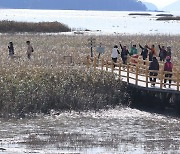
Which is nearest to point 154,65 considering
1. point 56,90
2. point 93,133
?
point 56,90

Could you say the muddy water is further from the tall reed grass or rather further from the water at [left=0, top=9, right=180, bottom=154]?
the tall reed grass

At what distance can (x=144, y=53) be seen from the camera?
3138 cm

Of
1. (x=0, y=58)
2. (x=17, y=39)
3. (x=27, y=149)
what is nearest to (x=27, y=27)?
(x=17, y=39)

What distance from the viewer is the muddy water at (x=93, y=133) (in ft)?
57.1

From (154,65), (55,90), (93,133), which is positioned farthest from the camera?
(154,65)

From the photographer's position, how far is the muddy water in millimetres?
17391

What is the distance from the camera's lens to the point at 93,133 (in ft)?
64.4

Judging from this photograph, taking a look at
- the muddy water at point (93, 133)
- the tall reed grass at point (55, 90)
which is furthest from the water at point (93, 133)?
the tall reed grass at point (55, 90)

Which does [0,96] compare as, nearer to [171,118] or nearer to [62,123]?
[62,123]

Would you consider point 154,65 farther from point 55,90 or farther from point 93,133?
point 93,133

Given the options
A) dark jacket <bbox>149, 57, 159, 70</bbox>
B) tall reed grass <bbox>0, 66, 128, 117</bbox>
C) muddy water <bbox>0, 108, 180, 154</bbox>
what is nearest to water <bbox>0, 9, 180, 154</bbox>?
muddy water <bbox>0, 108, 180, 154</bbox>

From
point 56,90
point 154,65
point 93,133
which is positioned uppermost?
point 154,65

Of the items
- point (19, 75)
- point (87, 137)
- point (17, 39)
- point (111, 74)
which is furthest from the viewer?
point (17, 39)

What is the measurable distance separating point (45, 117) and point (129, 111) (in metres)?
4.01
